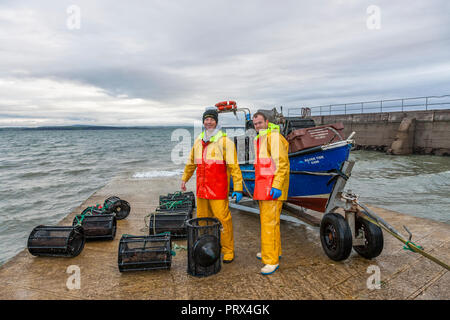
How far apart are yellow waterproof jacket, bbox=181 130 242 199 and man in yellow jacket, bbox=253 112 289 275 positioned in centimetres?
34

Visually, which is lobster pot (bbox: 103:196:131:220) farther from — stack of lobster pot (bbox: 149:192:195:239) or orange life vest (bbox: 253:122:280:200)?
orange life vest (bbox: 253:122:280:200)

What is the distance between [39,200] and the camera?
970 cm

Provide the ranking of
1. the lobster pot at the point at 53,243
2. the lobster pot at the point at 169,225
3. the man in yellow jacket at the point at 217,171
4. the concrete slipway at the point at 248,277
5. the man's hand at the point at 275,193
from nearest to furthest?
the concrete slipway at the point at 248,277 → the man's hand at the point at 275,193 → the man in yellow jacket at the point at 217,171 → the lobster pot at the point at 53,243 → the lobster pot at the point at 169,225

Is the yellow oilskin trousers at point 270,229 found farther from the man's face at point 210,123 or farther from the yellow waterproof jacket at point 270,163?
the man's face at point 210,123

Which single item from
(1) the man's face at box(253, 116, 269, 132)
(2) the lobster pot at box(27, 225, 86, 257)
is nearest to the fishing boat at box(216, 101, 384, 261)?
(1) the man's face at box(253, 116, 269, 132)

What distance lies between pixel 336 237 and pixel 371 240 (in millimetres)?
506

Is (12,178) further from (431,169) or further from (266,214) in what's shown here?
(431,169)

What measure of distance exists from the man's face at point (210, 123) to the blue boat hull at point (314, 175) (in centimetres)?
178

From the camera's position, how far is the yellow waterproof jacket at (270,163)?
11.0ft

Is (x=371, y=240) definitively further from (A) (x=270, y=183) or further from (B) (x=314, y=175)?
(A) (x=270, y=183)

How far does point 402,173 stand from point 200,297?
14805 millimetres

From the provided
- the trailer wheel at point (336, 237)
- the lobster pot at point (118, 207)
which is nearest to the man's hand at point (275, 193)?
the trailer wheel at point (336, 237)

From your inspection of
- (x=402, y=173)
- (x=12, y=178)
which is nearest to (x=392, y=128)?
(x=402, y=173)
